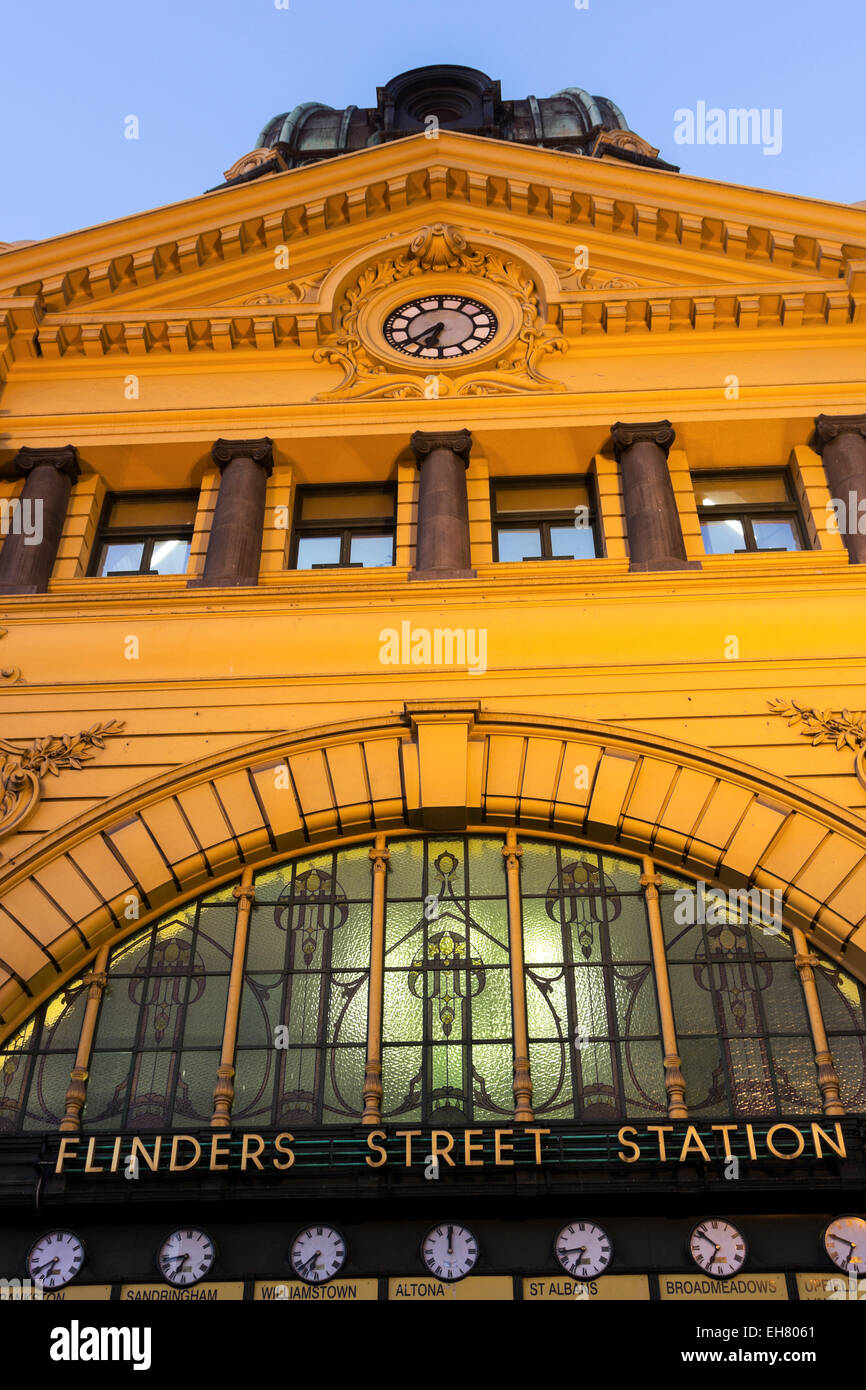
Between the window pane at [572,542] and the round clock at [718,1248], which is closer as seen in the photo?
the round clock at [718,1248]

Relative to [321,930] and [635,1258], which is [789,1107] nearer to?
[635,1258]

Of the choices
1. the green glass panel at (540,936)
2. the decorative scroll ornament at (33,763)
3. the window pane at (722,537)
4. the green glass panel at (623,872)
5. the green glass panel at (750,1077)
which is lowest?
the green glass panel at (750,1077)

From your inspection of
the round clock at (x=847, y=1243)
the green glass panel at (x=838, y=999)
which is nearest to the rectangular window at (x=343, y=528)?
the green glass panel at (x=838, y=999)

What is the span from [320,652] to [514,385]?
6605mm

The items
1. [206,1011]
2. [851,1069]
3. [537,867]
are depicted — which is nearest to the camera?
[851,1069]

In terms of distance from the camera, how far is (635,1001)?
15367 millimetres

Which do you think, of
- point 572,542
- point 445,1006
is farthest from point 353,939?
point 572,542

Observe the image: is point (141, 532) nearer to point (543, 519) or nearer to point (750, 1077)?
point (543, 519)

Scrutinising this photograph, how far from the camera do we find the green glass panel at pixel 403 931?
15922 mm

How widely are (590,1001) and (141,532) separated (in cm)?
1102

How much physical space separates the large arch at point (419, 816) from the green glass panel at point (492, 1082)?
309 cm

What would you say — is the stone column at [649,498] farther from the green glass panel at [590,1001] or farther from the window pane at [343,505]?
the green glass panel at [590,1001]

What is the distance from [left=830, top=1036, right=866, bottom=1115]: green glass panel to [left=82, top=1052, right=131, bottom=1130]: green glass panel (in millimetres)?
7992
